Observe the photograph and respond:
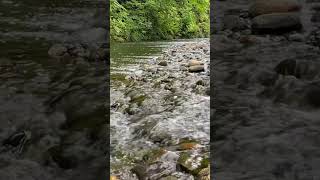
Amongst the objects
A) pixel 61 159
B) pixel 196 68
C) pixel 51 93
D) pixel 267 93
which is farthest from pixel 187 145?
pixel 196 68

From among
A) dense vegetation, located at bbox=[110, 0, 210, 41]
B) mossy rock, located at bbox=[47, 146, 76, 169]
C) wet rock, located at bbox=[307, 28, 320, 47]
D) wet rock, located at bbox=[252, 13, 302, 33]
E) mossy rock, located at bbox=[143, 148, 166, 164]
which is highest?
dense vegetation, located at bbox=[110, 0, 210, 41]

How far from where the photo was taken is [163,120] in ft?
15.5

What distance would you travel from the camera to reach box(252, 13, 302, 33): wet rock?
17.4ft

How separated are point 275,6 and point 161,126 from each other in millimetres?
2450

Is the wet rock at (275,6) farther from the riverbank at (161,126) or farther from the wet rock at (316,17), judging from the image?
the riverbank at (161,126)

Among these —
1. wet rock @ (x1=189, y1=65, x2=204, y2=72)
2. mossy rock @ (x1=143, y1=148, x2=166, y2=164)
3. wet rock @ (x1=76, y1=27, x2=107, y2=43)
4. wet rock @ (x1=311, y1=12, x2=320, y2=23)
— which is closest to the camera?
mossy rock @ (x1=143, y1=148, x2=166, y2=164)

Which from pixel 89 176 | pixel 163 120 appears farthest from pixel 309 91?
pixel 89 176

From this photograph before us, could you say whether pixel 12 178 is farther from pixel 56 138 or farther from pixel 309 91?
pixel 309 91

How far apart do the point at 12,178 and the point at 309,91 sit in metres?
2.88

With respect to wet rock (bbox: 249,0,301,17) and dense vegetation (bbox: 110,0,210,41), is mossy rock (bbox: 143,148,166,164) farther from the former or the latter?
dense vegetation (bbox: 110,0,210,41)

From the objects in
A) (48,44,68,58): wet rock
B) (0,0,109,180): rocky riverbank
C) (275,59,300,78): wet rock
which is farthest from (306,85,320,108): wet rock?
(48,44,68,58): wet rock

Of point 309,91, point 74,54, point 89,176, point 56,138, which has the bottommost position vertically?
point 89,176

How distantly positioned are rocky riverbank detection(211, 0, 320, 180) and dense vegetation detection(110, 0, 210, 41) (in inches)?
631

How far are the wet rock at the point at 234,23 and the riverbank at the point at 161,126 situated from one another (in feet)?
3.38
